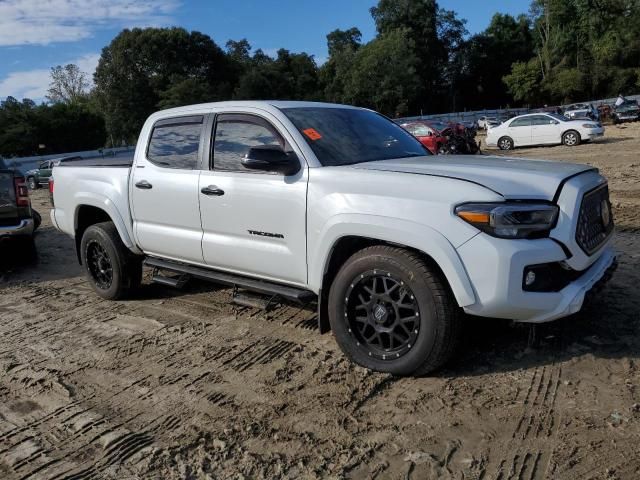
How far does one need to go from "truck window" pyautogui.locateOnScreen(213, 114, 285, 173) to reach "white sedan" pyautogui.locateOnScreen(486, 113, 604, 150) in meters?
20.9

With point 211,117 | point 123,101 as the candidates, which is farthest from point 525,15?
point 211,117

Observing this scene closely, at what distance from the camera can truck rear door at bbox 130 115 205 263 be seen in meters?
4.84

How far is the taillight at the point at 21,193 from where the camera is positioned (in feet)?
24.5

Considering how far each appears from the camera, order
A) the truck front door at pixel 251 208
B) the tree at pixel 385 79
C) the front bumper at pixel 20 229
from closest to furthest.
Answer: the truck front door at pixel 251 208, the front bumper at pixel 20 229, the tree at pixel 385 79

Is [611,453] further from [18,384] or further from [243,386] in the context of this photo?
[18,384]

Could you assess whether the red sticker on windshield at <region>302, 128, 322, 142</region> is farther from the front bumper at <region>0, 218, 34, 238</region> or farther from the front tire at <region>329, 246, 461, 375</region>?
the front bumper at <region>0, 218, 34, 238</region>

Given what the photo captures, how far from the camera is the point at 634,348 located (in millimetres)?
3902

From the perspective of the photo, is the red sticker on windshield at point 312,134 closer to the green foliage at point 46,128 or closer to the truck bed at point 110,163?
the truck bed at point 110,163

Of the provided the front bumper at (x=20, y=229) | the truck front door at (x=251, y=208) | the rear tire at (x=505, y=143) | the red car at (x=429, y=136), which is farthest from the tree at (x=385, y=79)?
the truck front door at (x=251, y=208)

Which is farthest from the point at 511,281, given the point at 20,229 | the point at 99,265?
the point at 20,229

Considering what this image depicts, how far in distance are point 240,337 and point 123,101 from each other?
198 feet

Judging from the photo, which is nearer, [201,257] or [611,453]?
[611,453]

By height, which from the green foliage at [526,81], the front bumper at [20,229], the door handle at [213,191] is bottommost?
the front bumper at [20,229]

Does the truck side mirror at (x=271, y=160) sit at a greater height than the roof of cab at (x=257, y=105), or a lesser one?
lesser
